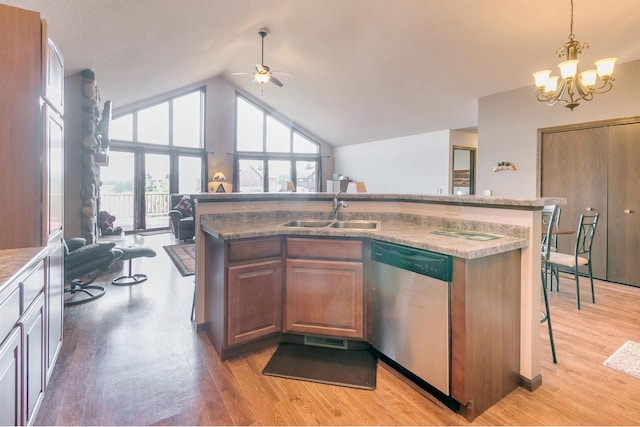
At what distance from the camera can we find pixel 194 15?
3975 millimetres

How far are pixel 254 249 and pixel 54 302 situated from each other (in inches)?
46.7

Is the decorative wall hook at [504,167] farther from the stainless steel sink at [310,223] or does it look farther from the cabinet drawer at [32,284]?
the cabinet drawer at [32,284]

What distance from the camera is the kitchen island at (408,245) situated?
5.39 ft

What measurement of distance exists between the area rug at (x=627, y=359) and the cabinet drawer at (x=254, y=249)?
91.3 inches

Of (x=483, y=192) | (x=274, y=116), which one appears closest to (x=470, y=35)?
(x=483, y=192)

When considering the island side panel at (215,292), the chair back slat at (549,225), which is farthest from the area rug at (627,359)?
the island side panel at (215,292)

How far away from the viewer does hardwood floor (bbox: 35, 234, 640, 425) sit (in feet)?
5.37

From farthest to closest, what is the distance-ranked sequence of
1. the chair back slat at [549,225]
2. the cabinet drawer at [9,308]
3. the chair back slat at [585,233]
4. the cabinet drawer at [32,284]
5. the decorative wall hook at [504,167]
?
1. the decorative wall hook at [504,167]
2. the chair back slat at [585,233]
3. the chair back slat at [549,225]
4. the cabinet drawer at [32,284]
5. the cabinet drawer at [9,308]

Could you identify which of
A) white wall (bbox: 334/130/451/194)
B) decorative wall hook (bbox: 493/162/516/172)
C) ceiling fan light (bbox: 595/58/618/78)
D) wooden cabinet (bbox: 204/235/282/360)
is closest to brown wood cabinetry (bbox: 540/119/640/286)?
decorative wall hook (bbox: 493/162/516/172)

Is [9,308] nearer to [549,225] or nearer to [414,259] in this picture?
[414,259]

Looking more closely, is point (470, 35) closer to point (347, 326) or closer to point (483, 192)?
point (483, 192)

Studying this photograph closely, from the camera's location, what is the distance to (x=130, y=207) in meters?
8.03

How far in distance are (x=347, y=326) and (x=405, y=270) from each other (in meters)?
0.63

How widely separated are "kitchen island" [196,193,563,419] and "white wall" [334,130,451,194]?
5.07m
